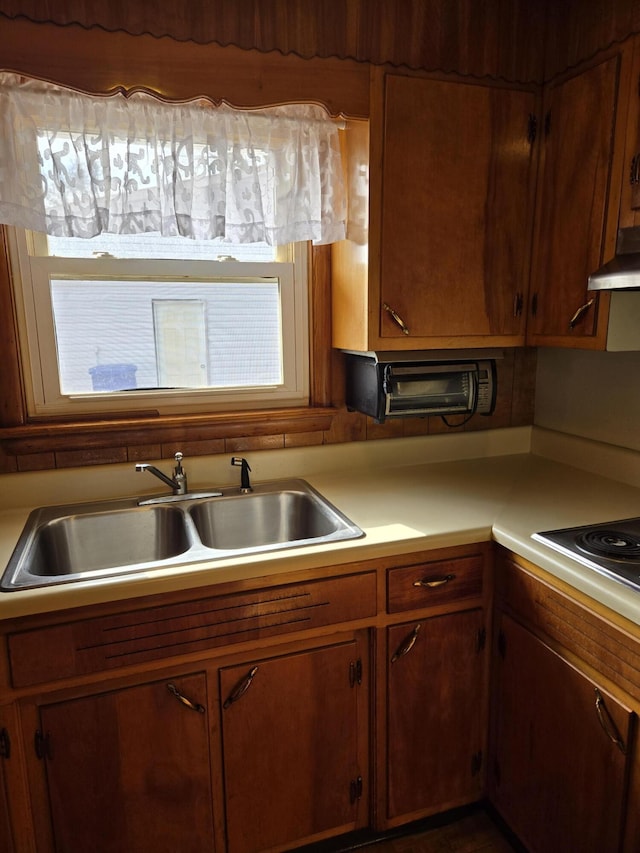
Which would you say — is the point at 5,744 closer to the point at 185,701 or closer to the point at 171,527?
the point at 185,701

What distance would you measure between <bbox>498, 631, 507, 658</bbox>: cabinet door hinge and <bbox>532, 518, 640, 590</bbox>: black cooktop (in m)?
0.32

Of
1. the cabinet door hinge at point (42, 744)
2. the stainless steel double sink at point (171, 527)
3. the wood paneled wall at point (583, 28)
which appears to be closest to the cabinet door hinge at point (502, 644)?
the stainless steel double sink at point (171, 527)

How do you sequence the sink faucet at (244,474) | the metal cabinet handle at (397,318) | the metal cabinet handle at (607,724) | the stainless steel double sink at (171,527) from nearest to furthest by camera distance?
the metal cabinet handle at (607,724) < the stainless steel double sink at (171,527) < the metal cabinet handle at (397,318) < the sink faucet at (244,474)

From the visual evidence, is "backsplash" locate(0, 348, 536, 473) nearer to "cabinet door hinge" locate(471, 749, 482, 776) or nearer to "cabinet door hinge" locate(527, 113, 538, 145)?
"cabinet door hinge" locate(527, 113, 538, 145)

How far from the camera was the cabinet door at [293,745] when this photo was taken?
4.51 ft

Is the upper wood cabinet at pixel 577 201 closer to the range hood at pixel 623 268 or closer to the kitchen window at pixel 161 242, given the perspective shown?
the range hood at pixel 623 268

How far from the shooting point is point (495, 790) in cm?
162

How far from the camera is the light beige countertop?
122 cm

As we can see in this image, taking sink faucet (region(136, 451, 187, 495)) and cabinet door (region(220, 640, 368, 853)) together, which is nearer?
cabinet door (region(220, 640, 368, 853))

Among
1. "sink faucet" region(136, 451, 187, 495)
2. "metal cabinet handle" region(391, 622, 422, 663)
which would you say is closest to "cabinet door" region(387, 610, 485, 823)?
"metal cabinet handle" region(391, 622, 422, 663)

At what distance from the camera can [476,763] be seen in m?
1.63

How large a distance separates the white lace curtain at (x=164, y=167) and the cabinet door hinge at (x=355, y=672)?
122 cm

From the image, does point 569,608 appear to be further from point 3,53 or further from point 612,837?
point 3,53

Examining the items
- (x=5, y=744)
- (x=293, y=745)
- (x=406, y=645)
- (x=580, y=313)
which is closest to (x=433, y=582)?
(x=406, y=645)
